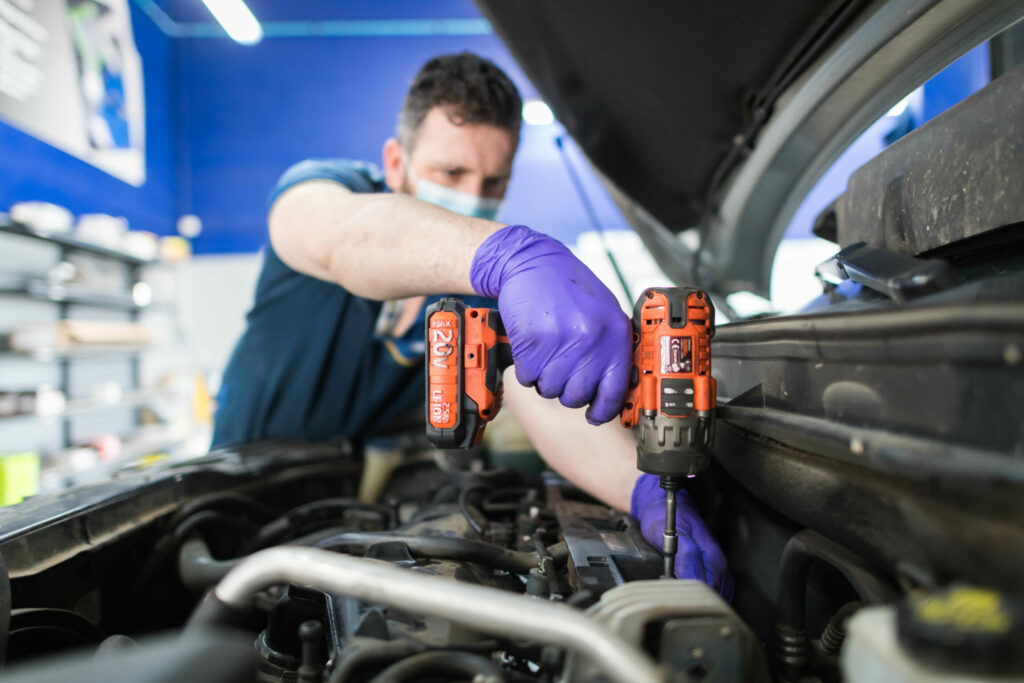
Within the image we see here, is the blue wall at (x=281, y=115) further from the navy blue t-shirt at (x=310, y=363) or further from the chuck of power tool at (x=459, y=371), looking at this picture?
the chuck of power tool at (x=459, y=371)

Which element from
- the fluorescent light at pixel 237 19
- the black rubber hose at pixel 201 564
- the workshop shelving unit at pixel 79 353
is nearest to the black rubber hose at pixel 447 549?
the black rubber hose at pixel 201 564

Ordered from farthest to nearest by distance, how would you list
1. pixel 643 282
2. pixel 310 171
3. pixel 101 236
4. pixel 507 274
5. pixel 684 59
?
pixel 643 282 < pixel 101 236 < pixel 310 171 < pixel 684 59 < pixel 507 274

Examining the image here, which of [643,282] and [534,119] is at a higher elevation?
[534,119]

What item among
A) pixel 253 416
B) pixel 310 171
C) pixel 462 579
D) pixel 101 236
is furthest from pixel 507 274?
pixel 101 236

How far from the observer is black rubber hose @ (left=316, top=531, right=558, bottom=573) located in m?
0.70

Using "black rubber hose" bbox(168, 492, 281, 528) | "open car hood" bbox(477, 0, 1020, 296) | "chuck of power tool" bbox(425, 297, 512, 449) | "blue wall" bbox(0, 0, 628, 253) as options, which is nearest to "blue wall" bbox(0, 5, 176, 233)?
"blue wall" bbox(0, 0, 628, 253)

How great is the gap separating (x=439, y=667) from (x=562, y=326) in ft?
1.41

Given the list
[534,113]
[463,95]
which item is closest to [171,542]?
[463,95]

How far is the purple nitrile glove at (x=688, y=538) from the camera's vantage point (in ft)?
2.26

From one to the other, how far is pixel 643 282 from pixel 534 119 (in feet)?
5.39

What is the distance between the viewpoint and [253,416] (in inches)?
63.1

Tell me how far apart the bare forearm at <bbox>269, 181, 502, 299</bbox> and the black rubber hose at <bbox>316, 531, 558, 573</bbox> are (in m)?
0.41

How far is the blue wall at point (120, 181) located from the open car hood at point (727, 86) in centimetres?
370

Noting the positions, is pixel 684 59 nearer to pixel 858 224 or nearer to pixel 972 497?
pixel 858 224
